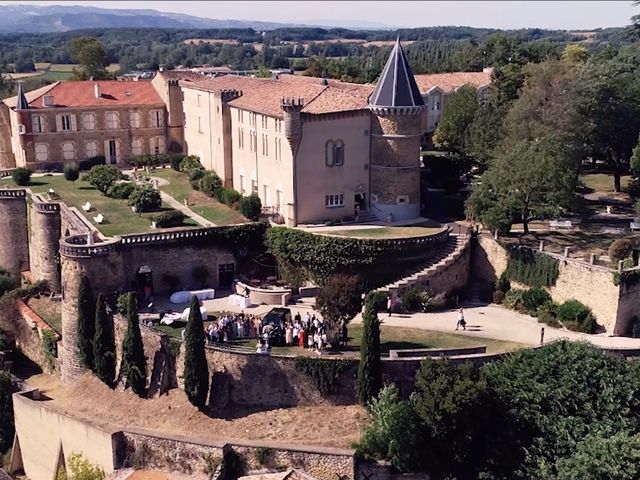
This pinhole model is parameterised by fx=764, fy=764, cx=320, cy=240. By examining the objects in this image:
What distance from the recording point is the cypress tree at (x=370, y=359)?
33.1 meters

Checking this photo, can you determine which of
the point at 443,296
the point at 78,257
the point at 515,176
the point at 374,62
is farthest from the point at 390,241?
the point at 374,62

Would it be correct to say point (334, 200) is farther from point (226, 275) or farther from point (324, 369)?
point (324, 369)

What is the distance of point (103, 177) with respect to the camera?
2317 inches

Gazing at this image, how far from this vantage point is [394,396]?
31938mm

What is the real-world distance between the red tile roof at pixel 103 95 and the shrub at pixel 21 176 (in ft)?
25.9

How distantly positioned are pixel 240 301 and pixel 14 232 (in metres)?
21.0

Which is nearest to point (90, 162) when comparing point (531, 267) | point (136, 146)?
point (136, 146)

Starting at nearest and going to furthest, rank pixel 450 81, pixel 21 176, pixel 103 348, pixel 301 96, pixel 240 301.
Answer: pixel 103 348, pixel 240 301, pixel 301 96, pixel 21 176, pixel 450 81

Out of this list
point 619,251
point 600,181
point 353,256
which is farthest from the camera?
point 600,181

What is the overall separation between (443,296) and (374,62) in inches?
3244

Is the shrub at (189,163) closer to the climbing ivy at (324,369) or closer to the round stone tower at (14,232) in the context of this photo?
the round stone tower at (14,232)

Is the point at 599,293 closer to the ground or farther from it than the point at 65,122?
closer to the ground

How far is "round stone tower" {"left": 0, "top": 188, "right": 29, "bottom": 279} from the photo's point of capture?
175 ft

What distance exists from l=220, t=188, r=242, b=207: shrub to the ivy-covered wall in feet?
30.5
